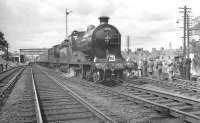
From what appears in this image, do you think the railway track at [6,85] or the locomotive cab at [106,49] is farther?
the locomotive cab at [106,49]

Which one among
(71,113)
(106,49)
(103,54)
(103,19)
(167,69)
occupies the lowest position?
(71,113)

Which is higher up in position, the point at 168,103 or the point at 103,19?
the point at 103,19

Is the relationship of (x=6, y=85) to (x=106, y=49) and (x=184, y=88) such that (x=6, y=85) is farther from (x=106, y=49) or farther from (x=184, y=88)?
(x=184, y=88)

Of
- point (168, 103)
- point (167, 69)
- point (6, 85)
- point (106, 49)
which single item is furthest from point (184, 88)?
point (6, 85)

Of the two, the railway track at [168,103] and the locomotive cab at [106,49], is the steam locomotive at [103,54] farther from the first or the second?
the railway track at [168,103]

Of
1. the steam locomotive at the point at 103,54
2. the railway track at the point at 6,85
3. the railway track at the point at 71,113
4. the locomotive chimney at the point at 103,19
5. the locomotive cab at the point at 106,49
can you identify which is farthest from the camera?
the locomotive chimney at the point at 103,19

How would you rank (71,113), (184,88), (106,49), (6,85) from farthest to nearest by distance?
(6,85)
(106,49)
(184,88)
(71,113)

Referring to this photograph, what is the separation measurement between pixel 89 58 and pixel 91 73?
1179 millimetres

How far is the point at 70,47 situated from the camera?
21.7m

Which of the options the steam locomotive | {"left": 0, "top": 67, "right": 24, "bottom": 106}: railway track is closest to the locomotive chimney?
the steam locomotive

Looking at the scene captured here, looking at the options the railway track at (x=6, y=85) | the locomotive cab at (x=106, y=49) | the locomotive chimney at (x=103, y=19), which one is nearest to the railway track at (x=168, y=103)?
the locomotive cab at (x=106, y=49)

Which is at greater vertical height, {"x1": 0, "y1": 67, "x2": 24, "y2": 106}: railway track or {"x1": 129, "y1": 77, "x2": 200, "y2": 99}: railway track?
{"x1": 129, "y1": 77, "x2": 200, "y2": 99}: railway track

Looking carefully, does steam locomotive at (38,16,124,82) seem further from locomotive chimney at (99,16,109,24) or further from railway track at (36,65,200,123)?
railway track at (36,65,200,123)

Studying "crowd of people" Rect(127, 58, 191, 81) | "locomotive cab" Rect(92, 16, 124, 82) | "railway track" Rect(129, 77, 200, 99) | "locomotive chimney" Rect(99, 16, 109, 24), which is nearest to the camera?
"railway track" Rect(129, 77, 200, 99)
